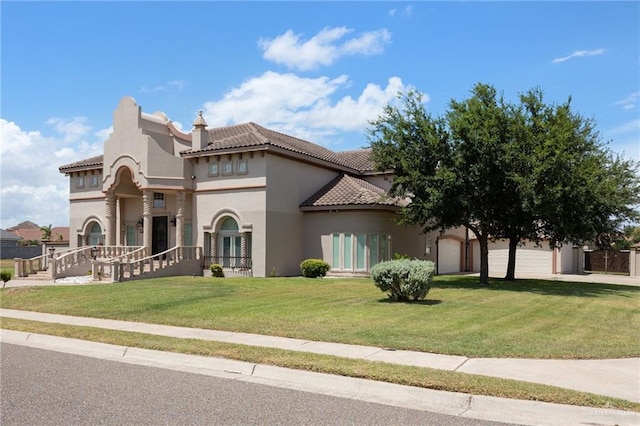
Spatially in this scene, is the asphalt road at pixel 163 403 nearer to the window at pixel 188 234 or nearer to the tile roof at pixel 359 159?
the window at pixel 188 234

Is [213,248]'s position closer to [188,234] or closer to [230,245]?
[230,245]

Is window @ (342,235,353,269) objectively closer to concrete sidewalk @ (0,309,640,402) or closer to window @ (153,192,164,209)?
window @ (153,192,164,209)

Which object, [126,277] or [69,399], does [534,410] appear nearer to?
[69,399]

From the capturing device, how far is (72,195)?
36688mm

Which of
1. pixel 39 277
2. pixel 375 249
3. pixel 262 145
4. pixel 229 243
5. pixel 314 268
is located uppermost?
pixel 262 145

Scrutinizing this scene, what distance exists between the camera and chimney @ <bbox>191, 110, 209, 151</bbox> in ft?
98.2

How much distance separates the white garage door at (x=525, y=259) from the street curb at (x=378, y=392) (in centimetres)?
3167

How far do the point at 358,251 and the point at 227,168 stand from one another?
26.5ft

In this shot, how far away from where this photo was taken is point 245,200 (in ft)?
92.8

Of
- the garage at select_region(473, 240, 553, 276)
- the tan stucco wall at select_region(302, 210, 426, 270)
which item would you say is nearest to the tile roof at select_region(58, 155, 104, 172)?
the tan stucco wall at select_region(302, 210, 426, 270)

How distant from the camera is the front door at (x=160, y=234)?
32.2m

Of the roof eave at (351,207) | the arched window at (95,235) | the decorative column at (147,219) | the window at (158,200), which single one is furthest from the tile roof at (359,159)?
the arched window at (95,235)

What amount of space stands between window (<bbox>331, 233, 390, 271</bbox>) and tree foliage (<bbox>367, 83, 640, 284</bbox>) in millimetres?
3787

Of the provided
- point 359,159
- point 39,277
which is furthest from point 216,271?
point 359,159
